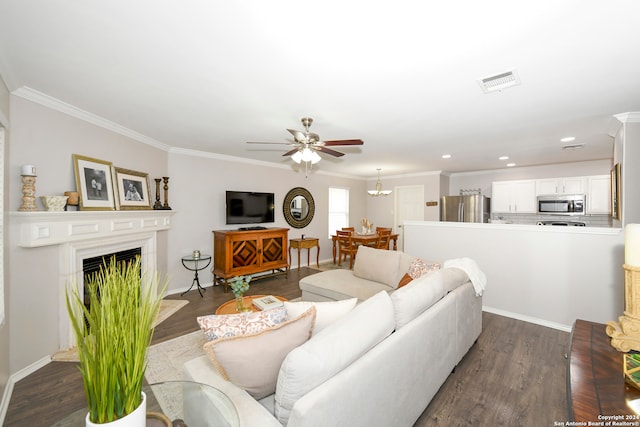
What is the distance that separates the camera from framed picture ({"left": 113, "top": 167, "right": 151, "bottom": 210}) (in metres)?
3.29

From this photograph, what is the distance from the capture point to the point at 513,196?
20.4 feet

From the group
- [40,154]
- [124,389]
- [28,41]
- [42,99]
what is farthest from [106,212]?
Answer: [124,389]

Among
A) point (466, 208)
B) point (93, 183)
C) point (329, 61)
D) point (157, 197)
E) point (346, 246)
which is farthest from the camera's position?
point (346, 246)

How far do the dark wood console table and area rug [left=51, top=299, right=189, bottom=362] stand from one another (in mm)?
2601

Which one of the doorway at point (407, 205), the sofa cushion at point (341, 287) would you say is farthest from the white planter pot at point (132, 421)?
the doorway at point (407, 205)

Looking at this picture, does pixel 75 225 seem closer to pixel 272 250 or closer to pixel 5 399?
pixel 5 399

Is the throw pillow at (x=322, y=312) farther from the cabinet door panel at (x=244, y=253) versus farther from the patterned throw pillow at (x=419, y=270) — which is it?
the cabinet door panel at (x=244, y=253)

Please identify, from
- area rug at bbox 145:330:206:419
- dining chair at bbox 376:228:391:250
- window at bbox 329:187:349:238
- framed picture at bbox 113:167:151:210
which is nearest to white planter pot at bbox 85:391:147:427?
area rug at bbox 145:330:206:419

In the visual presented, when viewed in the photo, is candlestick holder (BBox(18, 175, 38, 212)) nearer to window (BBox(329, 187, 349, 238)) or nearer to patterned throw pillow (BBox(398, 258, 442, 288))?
patterned throw pillow (BBox(398, 258, 442, 288))

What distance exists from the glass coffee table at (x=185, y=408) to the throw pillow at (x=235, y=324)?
0.77ft

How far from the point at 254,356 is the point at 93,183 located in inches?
114

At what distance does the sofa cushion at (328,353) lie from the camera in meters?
1.13

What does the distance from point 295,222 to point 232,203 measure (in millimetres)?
1677

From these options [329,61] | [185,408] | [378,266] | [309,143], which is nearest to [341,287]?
Answer: [378,266]
